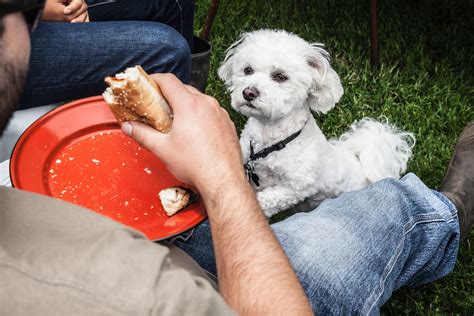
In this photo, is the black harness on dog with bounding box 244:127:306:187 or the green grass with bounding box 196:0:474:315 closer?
the black harness on dog with bounding box 244:127:306:187

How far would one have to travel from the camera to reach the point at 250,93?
1923mm

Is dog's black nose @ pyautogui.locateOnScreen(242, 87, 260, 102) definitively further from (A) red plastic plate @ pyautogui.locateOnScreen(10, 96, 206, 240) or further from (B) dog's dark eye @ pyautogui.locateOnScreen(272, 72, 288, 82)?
(A) red plastic plate @ pyautogui.locateOnScreen(10, 96, 206, 240)

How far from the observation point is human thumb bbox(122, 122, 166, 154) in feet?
3.69

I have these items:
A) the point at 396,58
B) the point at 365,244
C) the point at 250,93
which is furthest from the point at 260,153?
the point at 396,58

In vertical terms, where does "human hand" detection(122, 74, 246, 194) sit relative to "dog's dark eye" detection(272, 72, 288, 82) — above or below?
above

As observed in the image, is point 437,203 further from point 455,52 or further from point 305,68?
point 455,52

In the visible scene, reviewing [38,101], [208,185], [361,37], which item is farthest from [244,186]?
[361,37]

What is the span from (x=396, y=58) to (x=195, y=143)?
7.03ft

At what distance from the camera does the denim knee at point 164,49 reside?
1.68 metres

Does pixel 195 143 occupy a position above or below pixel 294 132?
above

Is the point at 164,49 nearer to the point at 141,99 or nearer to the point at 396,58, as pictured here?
the point at 141,99

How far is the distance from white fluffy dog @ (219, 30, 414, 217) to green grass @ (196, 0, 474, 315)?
1.19 feet

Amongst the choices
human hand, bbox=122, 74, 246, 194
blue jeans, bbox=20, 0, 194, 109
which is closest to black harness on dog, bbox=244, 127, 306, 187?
blue jeans, bbox=20, 0, 194, 109

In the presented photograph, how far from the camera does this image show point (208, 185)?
3.57 feet
